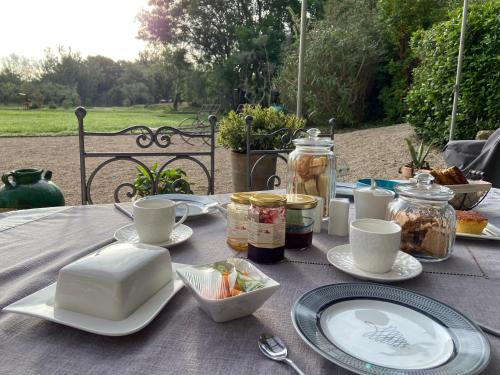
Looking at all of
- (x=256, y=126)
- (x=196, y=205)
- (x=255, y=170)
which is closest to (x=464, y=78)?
(x=256, y=126)

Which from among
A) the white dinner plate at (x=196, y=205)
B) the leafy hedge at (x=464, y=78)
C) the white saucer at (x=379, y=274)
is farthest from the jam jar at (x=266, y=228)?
the leafy hedge at (x=464, y=78)

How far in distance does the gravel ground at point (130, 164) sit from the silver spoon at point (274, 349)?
3851mm

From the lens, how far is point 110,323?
0.53 metres

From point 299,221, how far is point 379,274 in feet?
0.67

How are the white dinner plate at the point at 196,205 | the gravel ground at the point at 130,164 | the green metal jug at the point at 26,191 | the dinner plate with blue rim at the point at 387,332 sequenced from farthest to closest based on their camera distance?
the gravel ground at the point at 130,164
the green metal jug at the point at 26,191
the white dinner plate at the point at 196,205
the dinner plate with blue rim at the point at 387,332

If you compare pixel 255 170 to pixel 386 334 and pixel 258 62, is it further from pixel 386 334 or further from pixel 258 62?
pixel 258 62

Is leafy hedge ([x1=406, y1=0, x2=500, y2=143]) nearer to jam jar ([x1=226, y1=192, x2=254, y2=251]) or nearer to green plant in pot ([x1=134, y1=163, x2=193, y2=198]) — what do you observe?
green plant in pot ([x1=134, y1=163, x2=193, y2=198])

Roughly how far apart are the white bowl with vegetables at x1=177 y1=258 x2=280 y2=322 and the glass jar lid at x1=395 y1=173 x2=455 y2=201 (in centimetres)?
40

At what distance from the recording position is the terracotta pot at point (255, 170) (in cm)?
295

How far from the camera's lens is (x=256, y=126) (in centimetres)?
322

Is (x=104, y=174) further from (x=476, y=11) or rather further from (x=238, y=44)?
(x=238, y=44)

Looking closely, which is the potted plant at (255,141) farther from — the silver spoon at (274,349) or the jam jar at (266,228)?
the silver spoon at (274,349)

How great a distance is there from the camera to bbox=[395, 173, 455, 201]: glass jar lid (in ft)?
2.67

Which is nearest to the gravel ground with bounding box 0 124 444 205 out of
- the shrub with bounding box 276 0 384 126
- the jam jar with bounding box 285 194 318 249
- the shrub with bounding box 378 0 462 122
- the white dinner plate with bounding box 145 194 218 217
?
the shrub with bounding box 276 0 384 126
